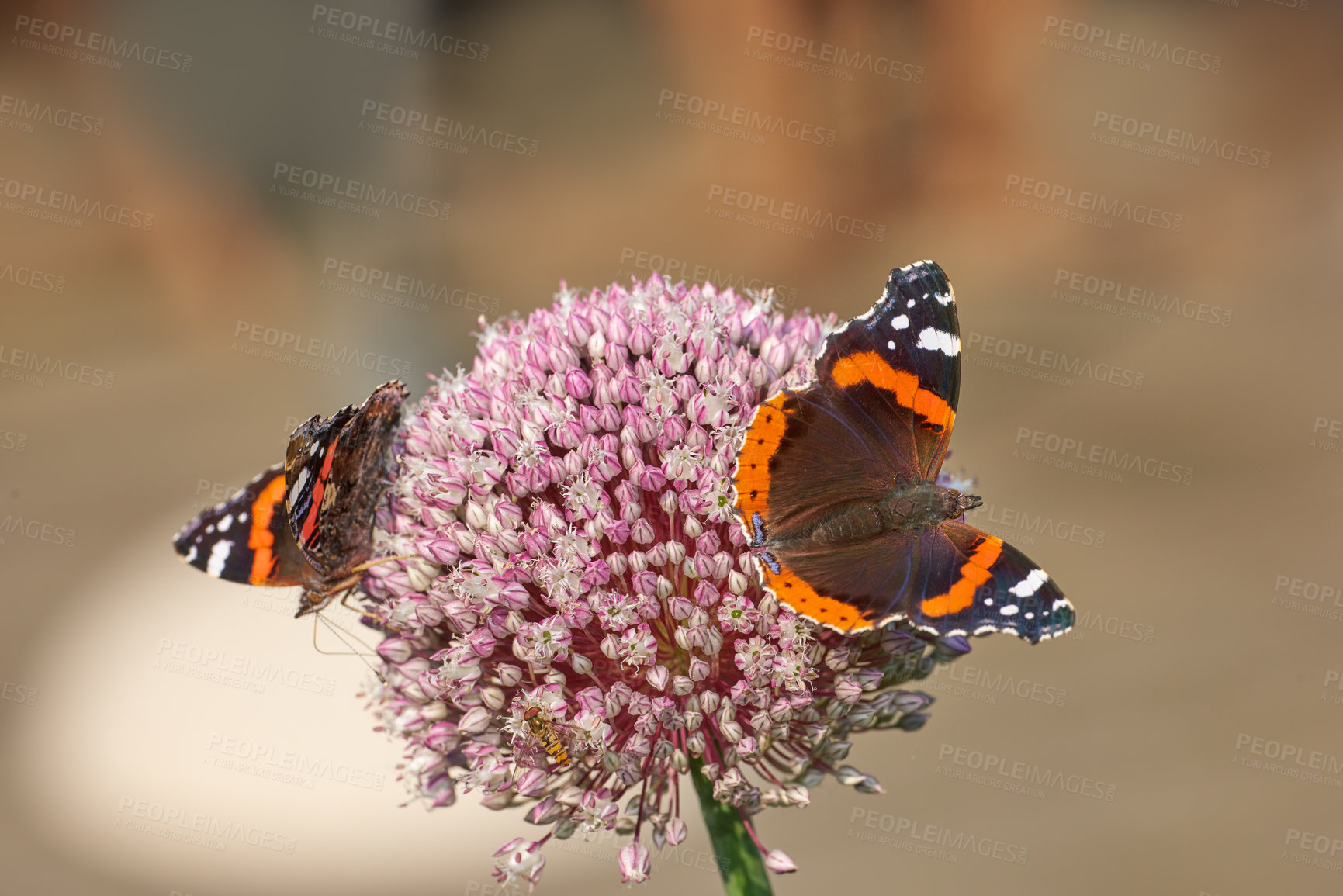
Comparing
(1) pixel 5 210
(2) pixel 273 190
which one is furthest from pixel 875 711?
(1) pixel 5 210

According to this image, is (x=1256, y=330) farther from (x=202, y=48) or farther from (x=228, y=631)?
(x=202, y=48)

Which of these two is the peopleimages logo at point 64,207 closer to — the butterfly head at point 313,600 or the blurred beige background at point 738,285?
the blurred beige background at point 738,285

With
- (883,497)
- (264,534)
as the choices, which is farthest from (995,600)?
(264,534)

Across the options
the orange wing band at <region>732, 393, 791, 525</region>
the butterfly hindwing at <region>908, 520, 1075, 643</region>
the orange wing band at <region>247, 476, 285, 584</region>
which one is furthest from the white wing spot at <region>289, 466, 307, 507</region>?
the butterfly hindwing at <region>908, 520, 1075, 643</region>

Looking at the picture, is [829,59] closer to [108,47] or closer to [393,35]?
[393,35]

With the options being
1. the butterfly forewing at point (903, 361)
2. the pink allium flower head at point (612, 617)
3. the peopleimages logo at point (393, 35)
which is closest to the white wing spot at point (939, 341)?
the butterfly forewing at point (903, 361)

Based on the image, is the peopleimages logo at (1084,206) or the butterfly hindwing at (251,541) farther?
the peopleimages logo at (1084,206)
